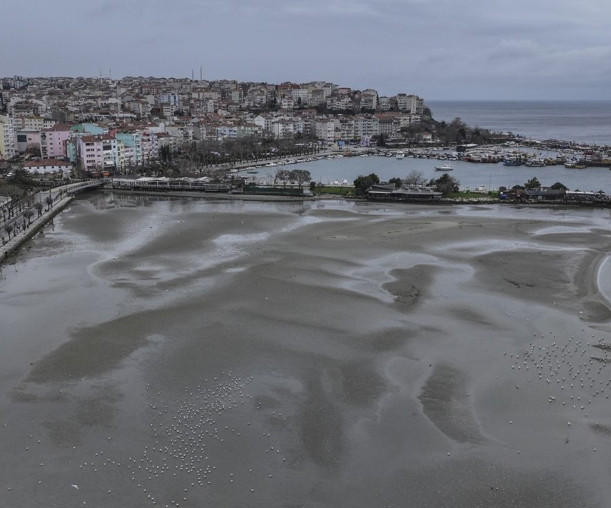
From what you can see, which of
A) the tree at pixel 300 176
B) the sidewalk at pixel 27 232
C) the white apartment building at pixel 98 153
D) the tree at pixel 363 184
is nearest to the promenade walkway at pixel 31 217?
the sidewalk at pixel 27 232

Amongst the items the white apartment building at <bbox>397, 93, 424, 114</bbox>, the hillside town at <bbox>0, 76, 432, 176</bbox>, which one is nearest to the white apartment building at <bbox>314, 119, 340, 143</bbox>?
the hillside town at <bbox>0, 76, 432, 176</bbox>

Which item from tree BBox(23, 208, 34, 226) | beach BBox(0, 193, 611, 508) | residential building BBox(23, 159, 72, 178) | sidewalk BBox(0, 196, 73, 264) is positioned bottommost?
beach BBox(0, 193, 611, 508)

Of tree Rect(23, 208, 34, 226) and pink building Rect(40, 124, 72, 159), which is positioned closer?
tree Rect(23, 208, 34, 226)

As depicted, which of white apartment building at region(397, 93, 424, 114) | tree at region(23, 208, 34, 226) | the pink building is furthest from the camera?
white apartment building at region(397, 93, 424, 114)

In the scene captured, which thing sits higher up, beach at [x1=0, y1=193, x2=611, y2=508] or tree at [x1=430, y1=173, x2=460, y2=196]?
tree at [x1=430, y1=173, x2=460, y2=196]

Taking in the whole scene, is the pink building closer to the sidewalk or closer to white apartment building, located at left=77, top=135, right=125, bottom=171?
white apartment building, located at left=77, top=135, right=125, bottom=171

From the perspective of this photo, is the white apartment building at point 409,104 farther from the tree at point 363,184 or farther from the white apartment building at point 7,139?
the tree at point 363,184

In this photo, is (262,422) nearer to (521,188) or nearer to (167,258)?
(167,258)
